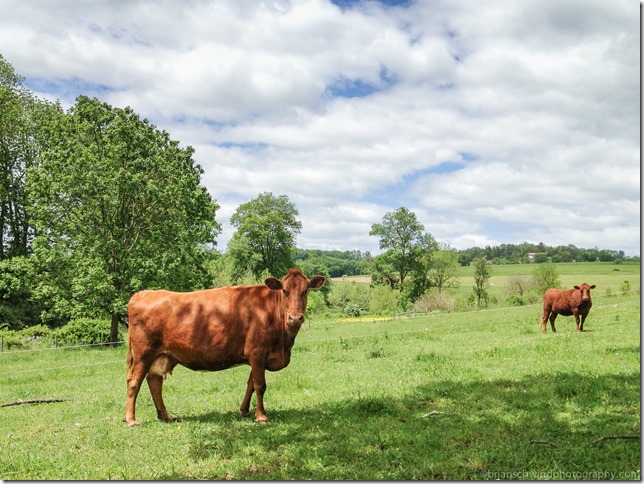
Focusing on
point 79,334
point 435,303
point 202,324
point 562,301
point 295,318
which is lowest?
point 435,303

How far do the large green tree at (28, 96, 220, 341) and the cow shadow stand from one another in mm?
20514

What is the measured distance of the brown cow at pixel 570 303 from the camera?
20.8 m

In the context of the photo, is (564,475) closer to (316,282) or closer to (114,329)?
(316,282)

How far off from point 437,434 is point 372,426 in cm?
104

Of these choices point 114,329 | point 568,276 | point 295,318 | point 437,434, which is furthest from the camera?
point 568,276

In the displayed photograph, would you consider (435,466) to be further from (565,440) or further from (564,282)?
(564,282)

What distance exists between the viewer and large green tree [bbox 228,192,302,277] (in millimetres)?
63125

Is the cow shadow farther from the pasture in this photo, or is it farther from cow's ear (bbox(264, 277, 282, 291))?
cow's ear (bbox(264, 277, 282, 291))

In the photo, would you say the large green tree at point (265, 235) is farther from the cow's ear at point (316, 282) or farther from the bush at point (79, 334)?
the cow's ear at point (316, 282)

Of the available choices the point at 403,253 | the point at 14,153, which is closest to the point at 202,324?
the point at 14,153

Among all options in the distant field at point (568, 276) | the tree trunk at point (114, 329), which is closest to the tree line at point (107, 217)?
the tree trunk at point (114, 329)

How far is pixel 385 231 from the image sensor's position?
269 feet

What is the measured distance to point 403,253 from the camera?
266 ft

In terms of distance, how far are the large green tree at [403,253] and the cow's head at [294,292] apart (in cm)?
7152
